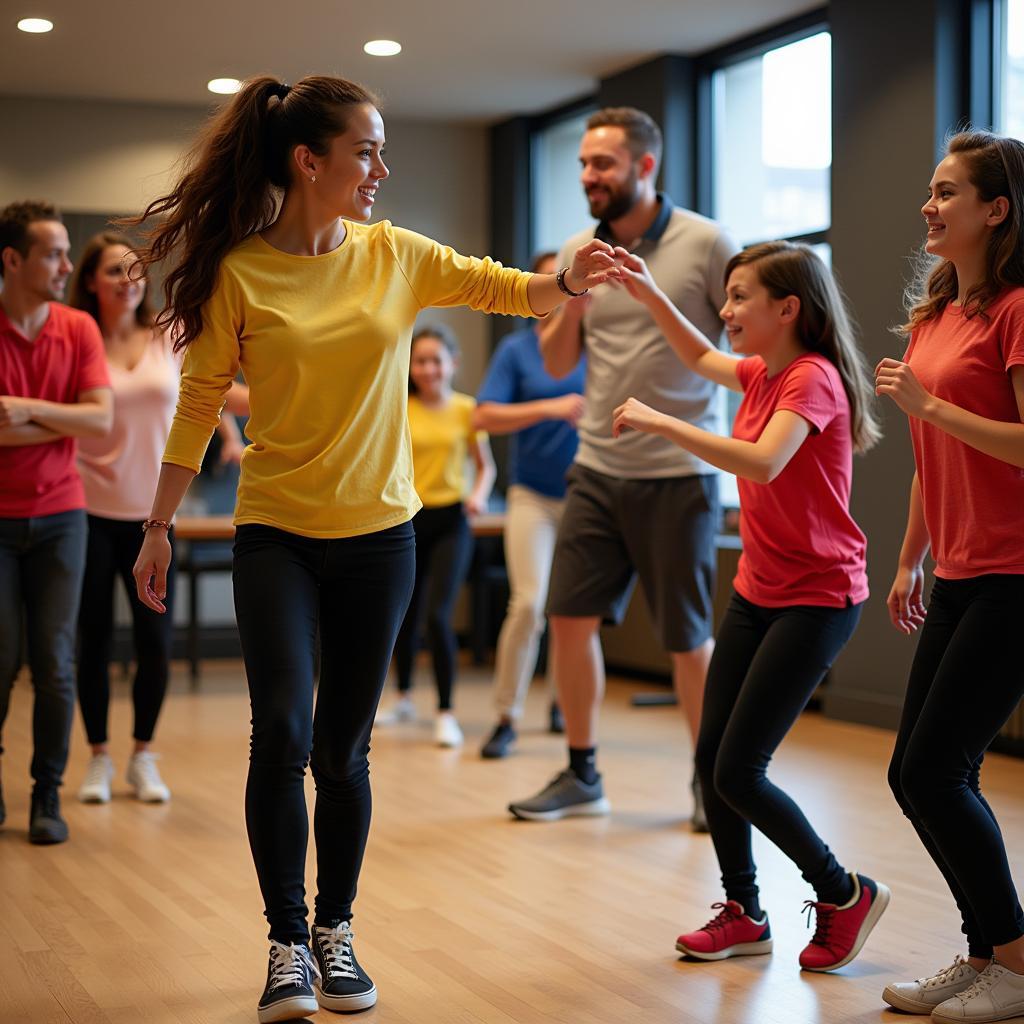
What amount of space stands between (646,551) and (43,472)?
1.58 meters

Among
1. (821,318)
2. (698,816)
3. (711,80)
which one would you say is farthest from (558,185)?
(821,318)

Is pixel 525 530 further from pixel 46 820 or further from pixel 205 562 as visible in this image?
pixel 205 562

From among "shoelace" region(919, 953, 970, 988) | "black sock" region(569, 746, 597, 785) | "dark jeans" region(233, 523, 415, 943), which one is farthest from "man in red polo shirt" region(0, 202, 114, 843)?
"shoelace" region(919, 953, 970, 988)

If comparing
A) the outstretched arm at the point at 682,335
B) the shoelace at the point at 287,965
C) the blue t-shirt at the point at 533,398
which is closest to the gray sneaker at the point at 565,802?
the blue t-shirt at the point at 533,398

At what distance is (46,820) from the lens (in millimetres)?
3824

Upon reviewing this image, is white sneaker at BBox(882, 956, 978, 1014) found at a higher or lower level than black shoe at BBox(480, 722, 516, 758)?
higher

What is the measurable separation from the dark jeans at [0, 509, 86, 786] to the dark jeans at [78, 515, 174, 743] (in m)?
0.30

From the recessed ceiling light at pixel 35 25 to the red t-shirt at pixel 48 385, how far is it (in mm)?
2795

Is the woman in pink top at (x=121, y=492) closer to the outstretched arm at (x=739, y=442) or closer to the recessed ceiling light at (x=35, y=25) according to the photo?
the outstretched arm at (x=739, y=442)

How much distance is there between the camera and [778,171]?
654 centimetres

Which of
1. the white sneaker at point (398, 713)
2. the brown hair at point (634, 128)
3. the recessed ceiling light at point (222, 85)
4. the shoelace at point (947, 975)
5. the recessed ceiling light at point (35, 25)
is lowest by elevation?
the white sneaker at point (398, 713)

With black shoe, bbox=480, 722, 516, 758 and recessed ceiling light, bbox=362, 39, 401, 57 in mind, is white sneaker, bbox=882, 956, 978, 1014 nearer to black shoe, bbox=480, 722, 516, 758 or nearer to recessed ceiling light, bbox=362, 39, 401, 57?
black shoe, bbox=480, 722, 516, 758

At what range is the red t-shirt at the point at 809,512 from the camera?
8.95ft

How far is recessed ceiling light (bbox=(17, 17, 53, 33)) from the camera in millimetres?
6223
